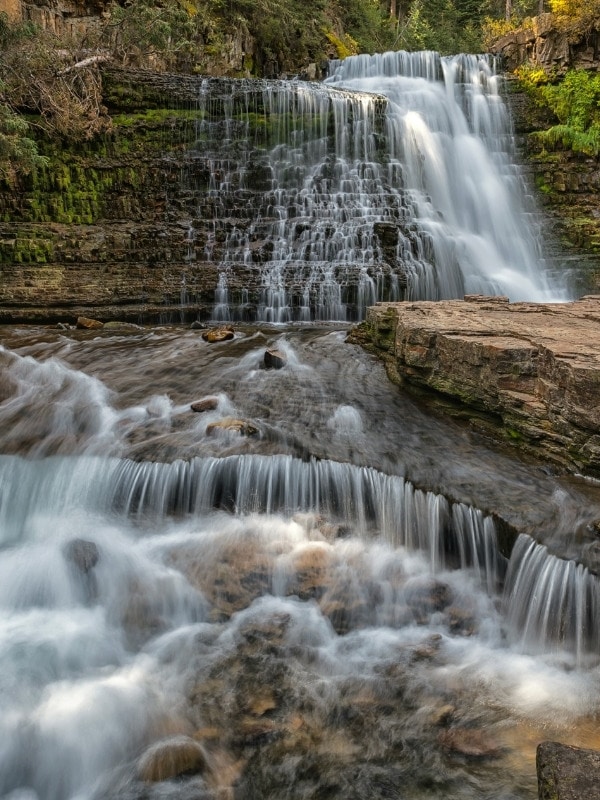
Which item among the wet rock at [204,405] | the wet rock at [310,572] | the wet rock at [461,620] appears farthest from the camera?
the wet rock at [204,405]

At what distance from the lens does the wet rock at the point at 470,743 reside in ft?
9.94

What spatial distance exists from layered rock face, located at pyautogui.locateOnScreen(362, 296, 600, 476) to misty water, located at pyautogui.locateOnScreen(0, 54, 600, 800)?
285 millimetres

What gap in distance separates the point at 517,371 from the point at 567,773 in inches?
142

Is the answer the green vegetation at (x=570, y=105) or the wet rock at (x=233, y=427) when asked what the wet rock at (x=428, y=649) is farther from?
the green vegetation at (x=570, y=105)

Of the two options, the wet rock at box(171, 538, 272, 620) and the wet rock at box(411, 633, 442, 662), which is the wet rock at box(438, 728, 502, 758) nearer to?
the wet rock at box(411, 633, 442, 662)

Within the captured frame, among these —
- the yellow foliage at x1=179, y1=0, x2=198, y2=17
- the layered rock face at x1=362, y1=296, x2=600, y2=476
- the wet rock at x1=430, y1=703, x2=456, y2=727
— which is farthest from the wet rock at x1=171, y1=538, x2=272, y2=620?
the yellow foliage at x1=179, y1=0, x2=198, y2=17

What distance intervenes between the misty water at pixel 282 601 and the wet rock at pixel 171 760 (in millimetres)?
10

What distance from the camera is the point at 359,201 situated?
12.4 meters

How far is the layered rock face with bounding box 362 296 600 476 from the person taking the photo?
4586 millimetres

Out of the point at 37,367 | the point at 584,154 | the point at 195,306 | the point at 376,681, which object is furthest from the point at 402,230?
the point at 376,681

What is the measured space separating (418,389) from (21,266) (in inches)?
333

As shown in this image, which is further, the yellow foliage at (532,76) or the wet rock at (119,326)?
the yellow foliage at (532,76)

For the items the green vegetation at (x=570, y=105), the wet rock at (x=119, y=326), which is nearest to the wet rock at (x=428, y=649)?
the wet rock at (x=119, y=326)

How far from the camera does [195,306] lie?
1109 centimetres
